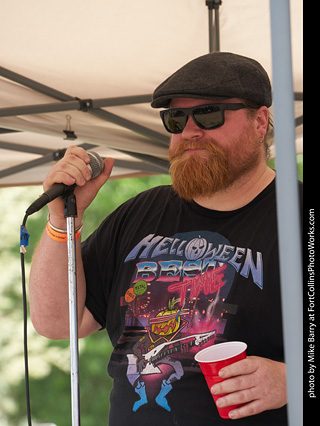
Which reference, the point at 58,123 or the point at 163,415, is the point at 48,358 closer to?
the point at 58,123

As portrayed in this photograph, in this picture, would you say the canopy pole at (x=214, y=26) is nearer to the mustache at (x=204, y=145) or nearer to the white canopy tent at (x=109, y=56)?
the white canopy tent at (x=109, y=56)

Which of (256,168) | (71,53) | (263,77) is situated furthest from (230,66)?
(71,53)

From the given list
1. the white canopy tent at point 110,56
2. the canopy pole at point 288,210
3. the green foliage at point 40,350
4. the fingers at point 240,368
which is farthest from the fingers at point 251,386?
the green foliage at point 40,350

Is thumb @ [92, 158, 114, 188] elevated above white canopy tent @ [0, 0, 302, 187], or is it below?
below

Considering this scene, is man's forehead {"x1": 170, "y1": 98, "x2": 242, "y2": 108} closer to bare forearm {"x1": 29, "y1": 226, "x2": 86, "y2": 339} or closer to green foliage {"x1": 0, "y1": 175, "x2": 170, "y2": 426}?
bare forearm {"x1": 29, "y1": 226, "x2": 86, "y2": 339}

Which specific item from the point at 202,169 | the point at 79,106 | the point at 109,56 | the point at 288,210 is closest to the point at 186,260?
the point at 202,169

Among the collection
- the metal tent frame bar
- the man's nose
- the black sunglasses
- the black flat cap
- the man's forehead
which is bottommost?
the man's nose

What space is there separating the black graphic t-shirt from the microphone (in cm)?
28

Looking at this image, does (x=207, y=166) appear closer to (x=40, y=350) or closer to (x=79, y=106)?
(x=79, y=106)

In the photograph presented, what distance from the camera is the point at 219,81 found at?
195 centimetres

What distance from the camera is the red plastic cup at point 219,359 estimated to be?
1420 mm

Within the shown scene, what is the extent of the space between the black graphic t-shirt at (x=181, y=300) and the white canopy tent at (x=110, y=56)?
0.70m

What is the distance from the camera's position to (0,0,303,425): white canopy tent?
8.35ft

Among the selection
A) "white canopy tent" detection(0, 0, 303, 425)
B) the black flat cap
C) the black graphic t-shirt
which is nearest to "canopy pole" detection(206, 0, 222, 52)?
"white canopy tent" detection(0, 0, 303, 425)
